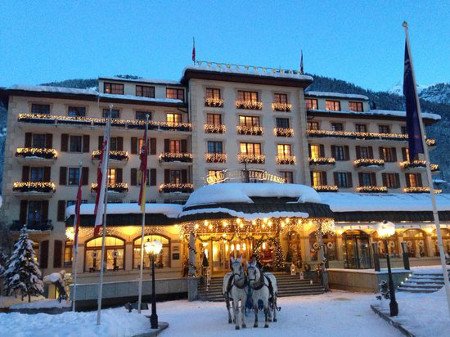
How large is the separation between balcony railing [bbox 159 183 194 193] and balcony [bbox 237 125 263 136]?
8.00 metres

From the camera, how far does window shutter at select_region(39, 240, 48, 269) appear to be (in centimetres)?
3747

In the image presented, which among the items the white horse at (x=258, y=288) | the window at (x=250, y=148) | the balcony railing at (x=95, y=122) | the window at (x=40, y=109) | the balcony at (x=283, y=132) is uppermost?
the window at (x=40, y=109)

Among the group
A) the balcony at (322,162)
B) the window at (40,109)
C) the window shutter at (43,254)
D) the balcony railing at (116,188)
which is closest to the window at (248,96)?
the balcony at (322,162)

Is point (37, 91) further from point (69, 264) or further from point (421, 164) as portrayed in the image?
point (421, 164)

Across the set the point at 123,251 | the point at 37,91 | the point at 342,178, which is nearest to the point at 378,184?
the point at 342,178

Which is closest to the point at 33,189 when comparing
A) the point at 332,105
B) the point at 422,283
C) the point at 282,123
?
the point at 282,123

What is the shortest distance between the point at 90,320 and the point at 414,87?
14.3 metres

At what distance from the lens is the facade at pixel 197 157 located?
34.8 meters

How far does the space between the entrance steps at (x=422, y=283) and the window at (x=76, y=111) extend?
32.9m

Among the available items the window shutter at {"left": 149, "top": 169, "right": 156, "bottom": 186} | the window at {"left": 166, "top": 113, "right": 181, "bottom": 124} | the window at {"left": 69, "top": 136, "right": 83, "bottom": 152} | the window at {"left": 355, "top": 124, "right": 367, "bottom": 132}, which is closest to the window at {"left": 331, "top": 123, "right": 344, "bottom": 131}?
the window at {"left": 355, "top": 124, "right": 367, "bottom": 132}

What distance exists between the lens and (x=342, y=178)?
47.3m

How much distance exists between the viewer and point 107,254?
32.3m

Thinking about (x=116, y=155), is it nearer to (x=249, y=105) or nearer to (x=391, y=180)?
(x=249, y=105)

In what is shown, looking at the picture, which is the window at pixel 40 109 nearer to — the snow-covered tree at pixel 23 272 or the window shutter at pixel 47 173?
the window shutter at pixel 47 173
